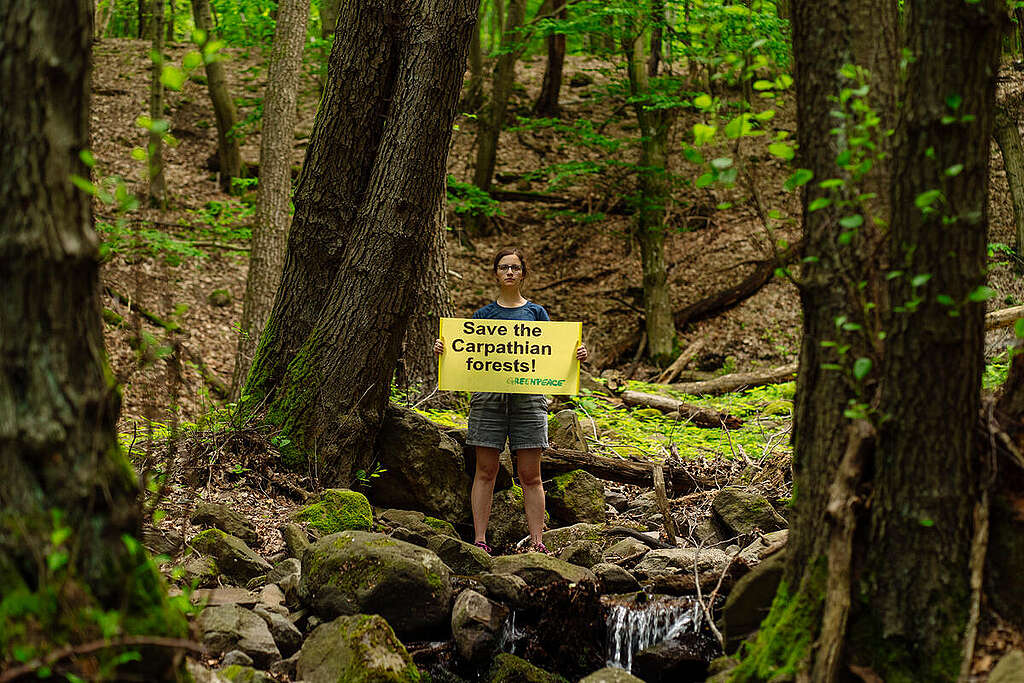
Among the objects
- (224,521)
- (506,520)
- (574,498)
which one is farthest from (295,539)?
(574,498)

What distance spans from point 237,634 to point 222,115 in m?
12.2

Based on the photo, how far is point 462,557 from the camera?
15.5 ft

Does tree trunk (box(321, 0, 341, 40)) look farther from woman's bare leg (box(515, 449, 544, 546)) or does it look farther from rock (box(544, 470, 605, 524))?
woman's bare leg (box(515, 449, 544, 546))

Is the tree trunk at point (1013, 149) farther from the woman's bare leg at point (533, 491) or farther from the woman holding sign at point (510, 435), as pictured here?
the woman's bare leg at point (533, 491)

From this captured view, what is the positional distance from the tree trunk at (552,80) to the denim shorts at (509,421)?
41.9 ft

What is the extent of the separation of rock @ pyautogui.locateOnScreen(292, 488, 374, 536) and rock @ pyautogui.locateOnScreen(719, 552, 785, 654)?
2.63 m

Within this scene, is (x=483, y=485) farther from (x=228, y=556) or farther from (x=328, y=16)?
(x=328, y=16)

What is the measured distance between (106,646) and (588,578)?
2.76 m

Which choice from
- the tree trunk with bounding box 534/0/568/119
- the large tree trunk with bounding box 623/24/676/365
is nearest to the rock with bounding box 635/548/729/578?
the large tree trunk with bounding box 623/24/676/365

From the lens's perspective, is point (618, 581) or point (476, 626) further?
point (618, 581)

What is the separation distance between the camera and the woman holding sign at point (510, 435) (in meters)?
5.29

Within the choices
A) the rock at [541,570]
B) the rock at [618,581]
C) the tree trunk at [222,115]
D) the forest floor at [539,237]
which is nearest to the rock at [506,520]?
the rock at [541,570]

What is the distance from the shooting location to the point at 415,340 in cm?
795

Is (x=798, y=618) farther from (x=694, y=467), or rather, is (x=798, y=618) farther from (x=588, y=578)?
(x=694, y=467)
